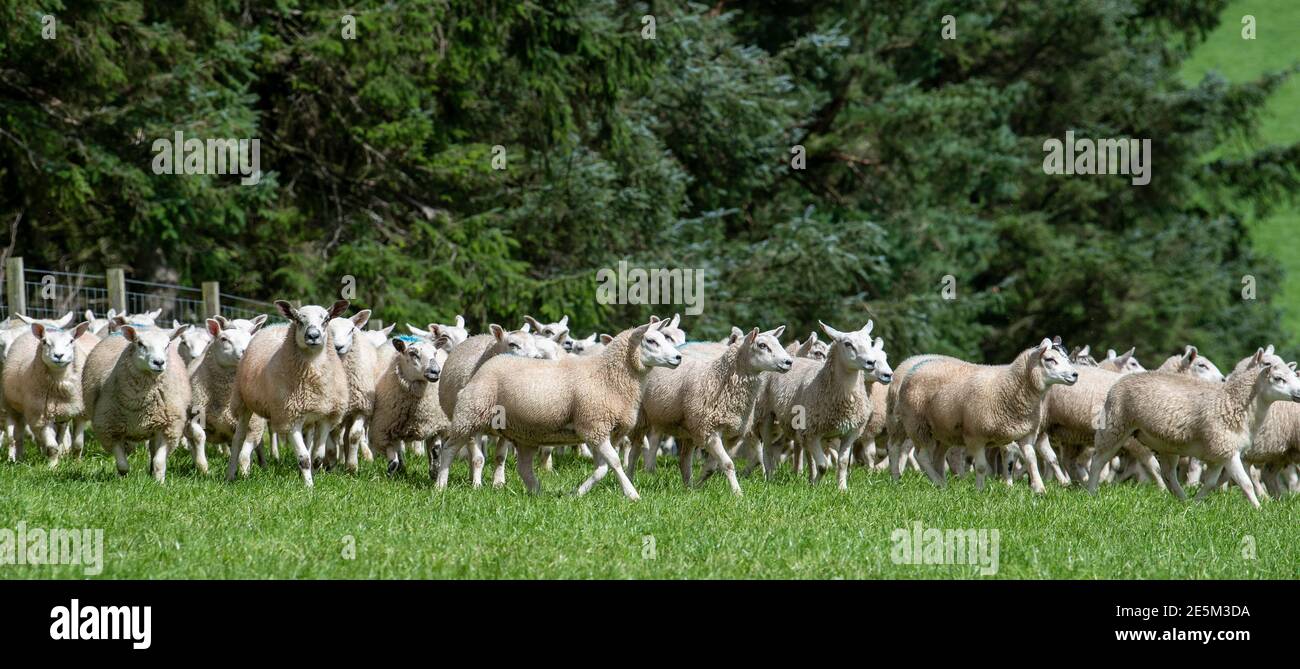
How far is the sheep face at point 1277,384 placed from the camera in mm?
11664

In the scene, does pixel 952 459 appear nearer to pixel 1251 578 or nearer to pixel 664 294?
pixel 1251 578

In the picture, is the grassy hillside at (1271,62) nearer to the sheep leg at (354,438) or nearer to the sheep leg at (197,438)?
the sheep leg at (354,438)

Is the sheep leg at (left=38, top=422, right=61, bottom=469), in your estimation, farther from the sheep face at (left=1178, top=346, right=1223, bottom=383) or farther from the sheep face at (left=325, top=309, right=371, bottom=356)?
the sheep face at (left=1178, top=346, right=1223, bottom=383)

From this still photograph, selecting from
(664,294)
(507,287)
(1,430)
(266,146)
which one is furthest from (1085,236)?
(1,430)

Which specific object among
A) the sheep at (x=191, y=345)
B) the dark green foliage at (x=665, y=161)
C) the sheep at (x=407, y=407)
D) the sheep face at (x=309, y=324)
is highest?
the dark green foliage at (x=665, y=161)

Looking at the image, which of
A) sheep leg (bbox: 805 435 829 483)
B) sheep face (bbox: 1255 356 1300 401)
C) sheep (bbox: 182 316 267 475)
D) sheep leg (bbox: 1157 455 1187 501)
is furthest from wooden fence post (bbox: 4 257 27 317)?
sheep face (bbox: 1255 356 1300 401)

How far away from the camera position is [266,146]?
925 inches

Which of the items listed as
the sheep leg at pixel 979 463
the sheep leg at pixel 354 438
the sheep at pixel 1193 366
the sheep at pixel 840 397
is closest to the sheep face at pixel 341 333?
the sheep leg at pixel 354 438

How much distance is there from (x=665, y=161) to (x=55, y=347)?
616 inches

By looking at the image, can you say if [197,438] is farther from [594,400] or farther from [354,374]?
[594,400]

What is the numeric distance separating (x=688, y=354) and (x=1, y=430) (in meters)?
6.85

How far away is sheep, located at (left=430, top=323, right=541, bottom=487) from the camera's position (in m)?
12.9

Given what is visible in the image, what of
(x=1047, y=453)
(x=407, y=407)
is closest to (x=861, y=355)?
(x=1047, y=453)

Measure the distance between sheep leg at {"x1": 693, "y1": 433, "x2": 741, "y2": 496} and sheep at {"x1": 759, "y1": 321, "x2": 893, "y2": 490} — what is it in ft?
3.71
